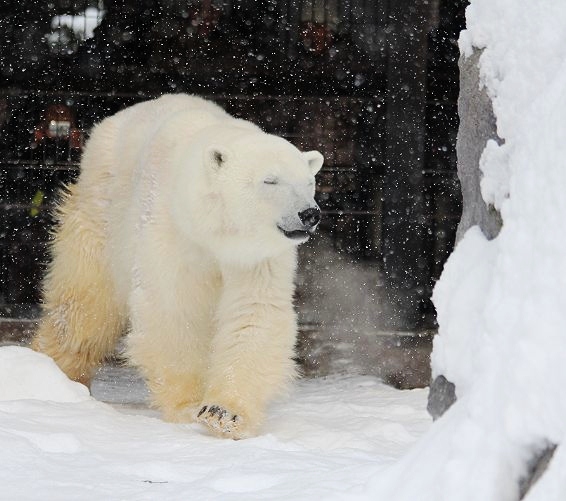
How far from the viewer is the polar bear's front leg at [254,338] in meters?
4.64

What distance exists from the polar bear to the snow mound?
1.07ft

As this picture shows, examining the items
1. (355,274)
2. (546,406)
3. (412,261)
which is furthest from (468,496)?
(355,274)

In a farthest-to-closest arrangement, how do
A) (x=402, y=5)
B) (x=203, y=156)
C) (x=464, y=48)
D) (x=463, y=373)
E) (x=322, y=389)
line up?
(x=402, y=5) → (x=322, y=389) → (x=203, y=156) → (x=464, y=48) → (x=463, y=373)

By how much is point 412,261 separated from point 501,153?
4990mm

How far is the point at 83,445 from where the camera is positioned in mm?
3832

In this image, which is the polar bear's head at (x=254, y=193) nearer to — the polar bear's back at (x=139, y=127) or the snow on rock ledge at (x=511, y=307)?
the polar bear's back at (x=139, y=127)

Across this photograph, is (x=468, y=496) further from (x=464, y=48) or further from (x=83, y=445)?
(x=83, y=445)

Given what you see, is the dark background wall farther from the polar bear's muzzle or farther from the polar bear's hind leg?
the polar bear's muzzle

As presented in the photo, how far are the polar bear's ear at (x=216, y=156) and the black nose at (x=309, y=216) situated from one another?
0.43 m

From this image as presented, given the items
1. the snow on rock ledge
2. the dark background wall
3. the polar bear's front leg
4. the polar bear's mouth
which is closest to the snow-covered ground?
the polar bear's front leg

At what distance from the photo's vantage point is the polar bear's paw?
4367 millimetres

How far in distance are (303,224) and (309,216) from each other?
4 centimetres

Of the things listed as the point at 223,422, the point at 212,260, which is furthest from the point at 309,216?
the point at 223,422

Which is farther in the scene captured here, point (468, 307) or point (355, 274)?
point (355, 274)
